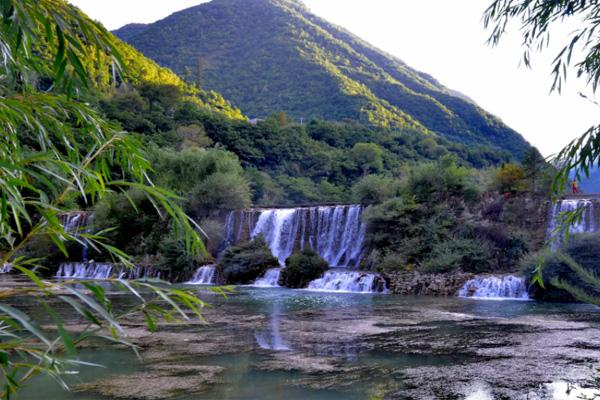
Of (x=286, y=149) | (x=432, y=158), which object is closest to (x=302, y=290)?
(x=286, y=149)

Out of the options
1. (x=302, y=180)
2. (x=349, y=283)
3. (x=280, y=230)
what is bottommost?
(x=349, y=283)

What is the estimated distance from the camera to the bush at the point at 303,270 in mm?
19531

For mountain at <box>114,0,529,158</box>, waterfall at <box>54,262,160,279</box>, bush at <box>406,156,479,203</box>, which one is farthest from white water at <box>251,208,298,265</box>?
mountain at <box>114,0,529,158</box>

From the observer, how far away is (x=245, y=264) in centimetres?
2105

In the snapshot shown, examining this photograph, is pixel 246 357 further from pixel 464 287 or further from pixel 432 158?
pixel 432 158

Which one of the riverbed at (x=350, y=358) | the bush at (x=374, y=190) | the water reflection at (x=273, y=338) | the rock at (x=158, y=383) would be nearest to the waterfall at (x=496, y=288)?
the riverbed at (x=350, y=358)

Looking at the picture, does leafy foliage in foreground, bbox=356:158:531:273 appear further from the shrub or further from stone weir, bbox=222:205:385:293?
the shrub

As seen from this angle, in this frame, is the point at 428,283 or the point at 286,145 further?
the point at 286,145

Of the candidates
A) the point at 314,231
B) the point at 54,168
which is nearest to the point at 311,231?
the point at 314,231

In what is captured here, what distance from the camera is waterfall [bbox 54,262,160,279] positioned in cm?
2273

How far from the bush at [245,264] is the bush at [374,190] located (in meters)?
4.37

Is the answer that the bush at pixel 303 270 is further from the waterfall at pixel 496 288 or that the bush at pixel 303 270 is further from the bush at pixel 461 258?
the waterfall at pixel 496 288

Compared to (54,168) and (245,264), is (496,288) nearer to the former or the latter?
(245,264)

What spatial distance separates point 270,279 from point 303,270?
65.6 inches
